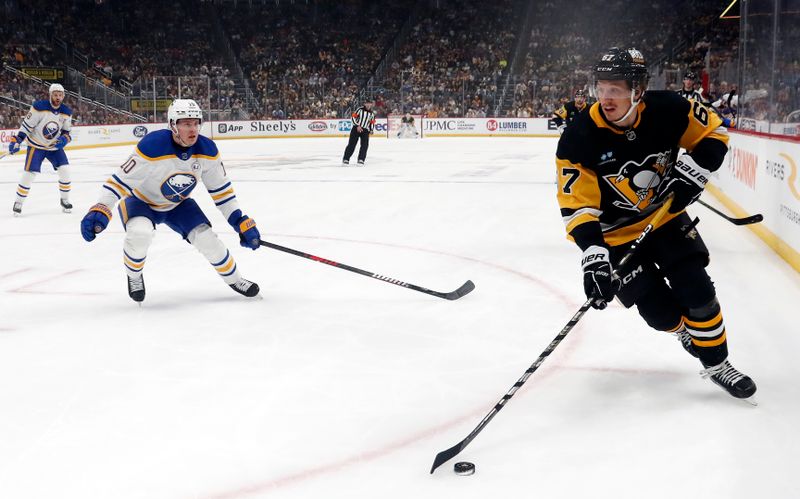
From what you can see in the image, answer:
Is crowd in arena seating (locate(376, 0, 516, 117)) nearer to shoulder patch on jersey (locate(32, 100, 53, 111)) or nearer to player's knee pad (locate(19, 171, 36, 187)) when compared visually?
shoulder patch on jersey (locate(32, 100, 53, 111))

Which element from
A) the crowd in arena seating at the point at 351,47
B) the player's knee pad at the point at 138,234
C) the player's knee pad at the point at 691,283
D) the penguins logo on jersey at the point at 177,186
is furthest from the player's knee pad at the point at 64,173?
the crowd in arena seating at the point at 351,47

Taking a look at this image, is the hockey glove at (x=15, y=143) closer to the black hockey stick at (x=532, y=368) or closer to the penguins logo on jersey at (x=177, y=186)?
the penguins logo on jersey at (x=177, y=186)

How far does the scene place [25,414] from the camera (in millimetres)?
2783

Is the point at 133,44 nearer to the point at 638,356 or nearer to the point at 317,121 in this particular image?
the point at 317,121

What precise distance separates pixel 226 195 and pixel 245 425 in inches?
79.7

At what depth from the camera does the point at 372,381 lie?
→ 312cm

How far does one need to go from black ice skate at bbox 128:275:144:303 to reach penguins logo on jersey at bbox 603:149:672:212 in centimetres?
269

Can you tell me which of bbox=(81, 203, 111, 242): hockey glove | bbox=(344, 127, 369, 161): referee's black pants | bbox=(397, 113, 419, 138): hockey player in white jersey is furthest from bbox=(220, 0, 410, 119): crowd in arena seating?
bbox=(81, 203, 111, 242): hockey glove

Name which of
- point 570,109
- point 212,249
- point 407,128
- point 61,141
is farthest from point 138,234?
point 407,128

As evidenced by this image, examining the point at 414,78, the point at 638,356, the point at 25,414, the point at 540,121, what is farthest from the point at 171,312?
the point at 414,78

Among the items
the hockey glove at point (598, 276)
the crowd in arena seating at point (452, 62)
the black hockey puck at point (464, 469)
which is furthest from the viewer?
the crowd in arena seating at point (452, 62)

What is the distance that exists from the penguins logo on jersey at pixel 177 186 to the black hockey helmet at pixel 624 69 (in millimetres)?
2461

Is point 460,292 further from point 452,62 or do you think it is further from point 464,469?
point 452,62

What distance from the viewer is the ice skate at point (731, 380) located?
2732 mm
